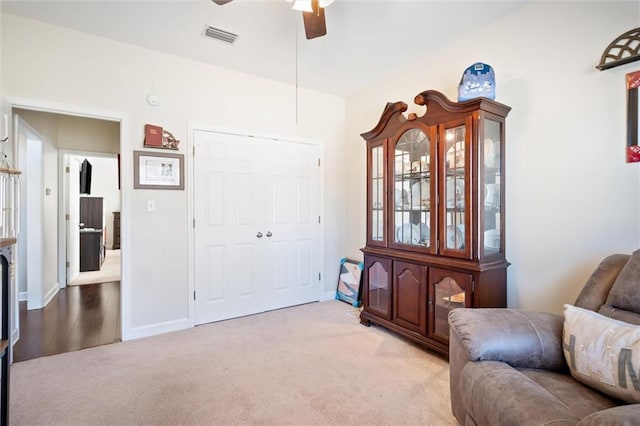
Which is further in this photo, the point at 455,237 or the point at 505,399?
the point at 455,237

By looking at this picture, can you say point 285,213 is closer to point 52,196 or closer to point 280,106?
point 280,106

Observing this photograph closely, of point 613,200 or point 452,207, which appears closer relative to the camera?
point 613,200

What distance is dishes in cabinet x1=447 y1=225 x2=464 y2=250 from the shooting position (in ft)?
7.64

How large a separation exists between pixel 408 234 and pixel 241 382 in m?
1.76

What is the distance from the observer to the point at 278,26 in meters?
2.49

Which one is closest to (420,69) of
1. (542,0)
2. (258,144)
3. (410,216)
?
(542,0)

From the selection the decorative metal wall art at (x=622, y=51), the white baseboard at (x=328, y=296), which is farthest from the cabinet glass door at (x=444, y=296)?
the white baseboard at (x=328, y=296)

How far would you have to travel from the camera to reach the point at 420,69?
10.1ft

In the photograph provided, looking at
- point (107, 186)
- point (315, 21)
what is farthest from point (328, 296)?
point (107, 186)

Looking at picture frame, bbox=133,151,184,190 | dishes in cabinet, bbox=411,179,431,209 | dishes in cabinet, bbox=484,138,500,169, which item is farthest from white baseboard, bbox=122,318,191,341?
dishes in cabinet, bbox=484,138,500,169

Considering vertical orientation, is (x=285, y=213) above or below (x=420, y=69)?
below

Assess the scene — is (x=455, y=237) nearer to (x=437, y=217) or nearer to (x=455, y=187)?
(x=437, y=217)

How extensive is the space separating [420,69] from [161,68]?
2.48 meters

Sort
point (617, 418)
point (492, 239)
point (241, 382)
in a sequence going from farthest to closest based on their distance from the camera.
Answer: point (492, 239) → point (241, 382) → point (617, 418)
